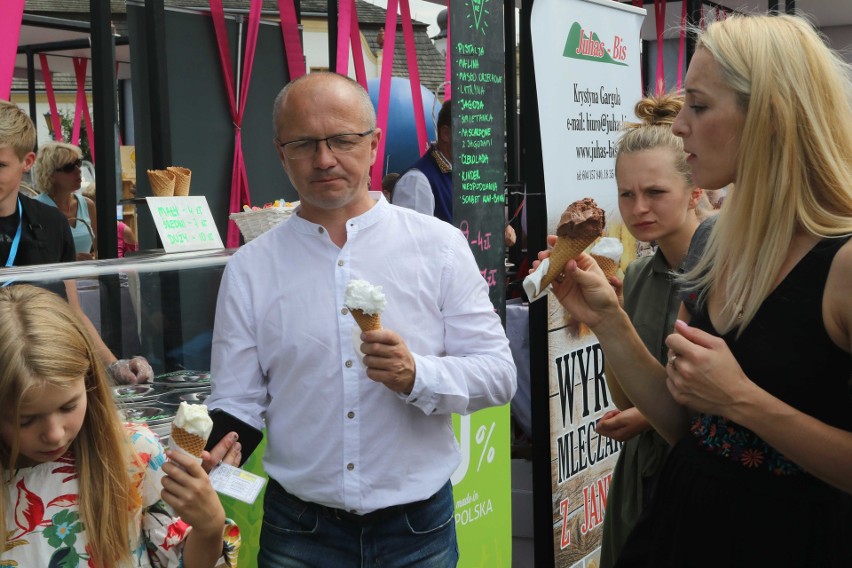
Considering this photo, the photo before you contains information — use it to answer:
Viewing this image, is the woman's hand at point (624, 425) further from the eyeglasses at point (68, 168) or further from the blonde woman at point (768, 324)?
the eyeglasses at point (68, 168)

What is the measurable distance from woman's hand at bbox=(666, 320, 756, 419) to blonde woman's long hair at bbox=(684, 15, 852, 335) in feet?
0.33

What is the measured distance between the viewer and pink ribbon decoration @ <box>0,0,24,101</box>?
3.26m

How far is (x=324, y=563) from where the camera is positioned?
2402 mm

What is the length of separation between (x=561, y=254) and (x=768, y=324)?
2.00 ft

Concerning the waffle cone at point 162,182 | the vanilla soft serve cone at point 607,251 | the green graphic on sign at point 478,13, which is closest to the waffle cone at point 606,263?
the vanilla soft serve cone at point 607,251

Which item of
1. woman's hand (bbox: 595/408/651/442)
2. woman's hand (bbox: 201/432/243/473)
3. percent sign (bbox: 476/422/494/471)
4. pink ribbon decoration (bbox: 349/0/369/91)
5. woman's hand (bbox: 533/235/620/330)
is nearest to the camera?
woman's hand (bbox: 201/432/243/473)

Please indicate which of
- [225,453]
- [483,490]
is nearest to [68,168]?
[483,490]

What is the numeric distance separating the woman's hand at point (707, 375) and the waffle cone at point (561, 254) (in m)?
0.49

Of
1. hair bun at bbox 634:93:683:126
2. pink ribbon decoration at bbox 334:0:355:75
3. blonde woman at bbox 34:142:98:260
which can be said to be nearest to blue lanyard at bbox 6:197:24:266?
pink ribbon decoration at bbox 334:0:355:75

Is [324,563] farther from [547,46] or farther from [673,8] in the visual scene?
[673,8]

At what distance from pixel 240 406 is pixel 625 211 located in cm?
157

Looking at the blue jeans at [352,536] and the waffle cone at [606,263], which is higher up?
the waffle cone at [606,263]

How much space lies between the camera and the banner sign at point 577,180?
4031 millimetres

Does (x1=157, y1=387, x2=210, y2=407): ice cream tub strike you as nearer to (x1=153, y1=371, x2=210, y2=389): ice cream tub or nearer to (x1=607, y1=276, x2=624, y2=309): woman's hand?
(x1=153, y1=371, x2=210, y2=389): ice cream tub
